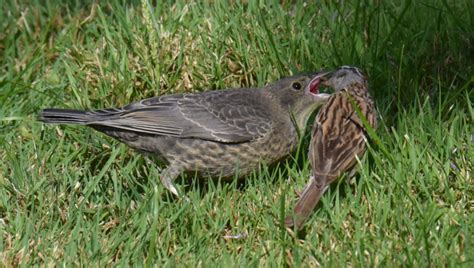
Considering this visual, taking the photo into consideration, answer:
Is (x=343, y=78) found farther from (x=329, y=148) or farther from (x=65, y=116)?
(x=65, y=116)

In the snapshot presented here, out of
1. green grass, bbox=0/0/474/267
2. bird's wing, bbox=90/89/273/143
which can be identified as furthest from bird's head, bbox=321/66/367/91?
bird's wing, bbox=90/89/273/143

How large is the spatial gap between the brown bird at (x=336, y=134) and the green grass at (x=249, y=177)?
100 mm

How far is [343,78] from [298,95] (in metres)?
0.34

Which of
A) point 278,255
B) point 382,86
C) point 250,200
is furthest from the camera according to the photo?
point 382,86

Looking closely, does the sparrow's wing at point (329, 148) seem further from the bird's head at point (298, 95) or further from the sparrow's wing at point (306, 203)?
the bird's head at point (298, 95)

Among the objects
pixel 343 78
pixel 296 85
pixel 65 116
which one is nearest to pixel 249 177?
pixel 296 85

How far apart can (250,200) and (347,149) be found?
65 cm

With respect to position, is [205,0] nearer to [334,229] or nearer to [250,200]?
[250,200]

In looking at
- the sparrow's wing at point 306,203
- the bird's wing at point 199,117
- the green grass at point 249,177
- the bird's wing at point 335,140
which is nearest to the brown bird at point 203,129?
the bird's wing at point 199,117

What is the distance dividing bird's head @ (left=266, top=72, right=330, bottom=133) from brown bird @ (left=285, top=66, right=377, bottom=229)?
0.14m

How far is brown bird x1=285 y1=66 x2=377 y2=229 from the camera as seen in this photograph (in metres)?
6.12

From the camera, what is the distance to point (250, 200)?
6.36 meters

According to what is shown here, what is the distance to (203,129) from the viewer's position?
6.91 m

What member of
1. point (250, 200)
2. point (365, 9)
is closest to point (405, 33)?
point (365, 9)
